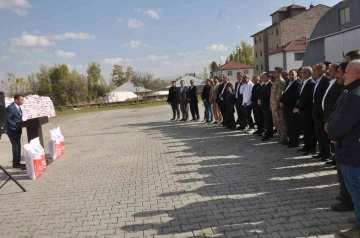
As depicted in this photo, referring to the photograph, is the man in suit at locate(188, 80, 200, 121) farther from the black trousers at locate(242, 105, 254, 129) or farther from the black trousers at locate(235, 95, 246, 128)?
the black trousers at locate(242, 105, 254, 129)

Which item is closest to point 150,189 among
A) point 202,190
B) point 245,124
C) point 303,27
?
point 202,190

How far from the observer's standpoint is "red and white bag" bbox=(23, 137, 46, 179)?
731cm

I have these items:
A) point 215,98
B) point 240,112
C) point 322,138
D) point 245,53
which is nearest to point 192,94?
point 215,98

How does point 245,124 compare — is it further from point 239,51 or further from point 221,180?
point 239,51

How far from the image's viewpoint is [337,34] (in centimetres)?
2736

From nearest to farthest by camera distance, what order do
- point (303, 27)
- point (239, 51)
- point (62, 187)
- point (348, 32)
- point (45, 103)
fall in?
point (62, 187)
point (348, 32)
point (45, 103)
point (303, 27)
point (239, 51)

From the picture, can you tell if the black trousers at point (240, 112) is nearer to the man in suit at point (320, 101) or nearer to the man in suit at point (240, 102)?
the man in suit at point (240, 102)

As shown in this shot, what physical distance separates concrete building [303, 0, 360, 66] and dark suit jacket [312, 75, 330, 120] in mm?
21022

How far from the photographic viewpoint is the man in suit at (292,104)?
8.26m

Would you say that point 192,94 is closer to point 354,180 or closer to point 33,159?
point 33,159

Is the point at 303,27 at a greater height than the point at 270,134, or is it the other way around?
the point at 303,27

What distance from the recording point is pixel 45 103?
29.9 m

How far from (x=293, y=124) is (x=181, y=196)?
4157 millimetres

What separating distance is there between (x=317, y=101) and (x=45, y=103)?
27.4 m
